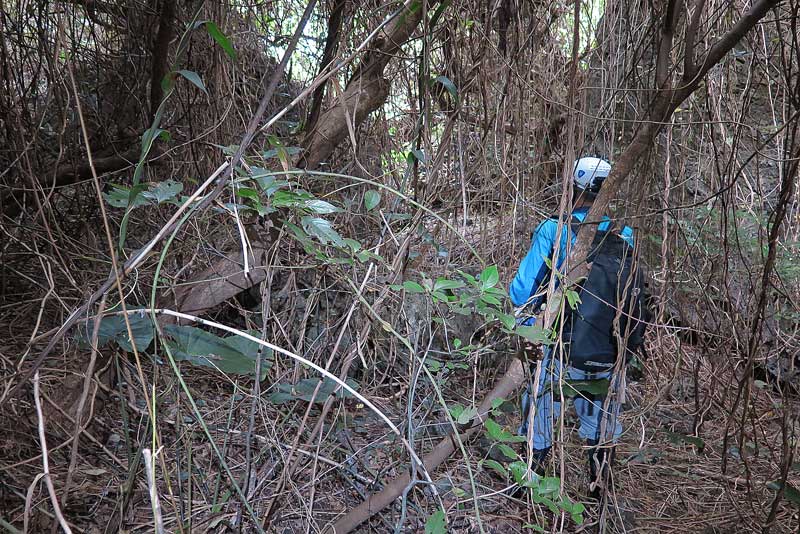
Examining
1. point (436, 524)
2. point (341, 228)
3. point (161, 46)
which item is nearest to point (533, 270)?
point (341, 228)

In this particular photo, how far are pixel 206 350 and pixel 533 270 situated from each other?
1425mm

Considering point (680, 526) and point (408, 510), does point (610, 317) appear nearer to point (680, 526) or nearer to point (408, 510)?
point (680, 526)

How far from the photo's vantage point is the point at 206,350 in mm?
1536

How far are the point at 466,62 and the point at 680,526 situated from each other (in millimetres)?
2236

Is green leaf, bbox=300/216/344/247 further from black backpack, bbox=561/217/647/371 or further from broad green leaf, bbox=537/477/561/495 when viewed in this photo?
black backpack, bbox=561/217/647/371

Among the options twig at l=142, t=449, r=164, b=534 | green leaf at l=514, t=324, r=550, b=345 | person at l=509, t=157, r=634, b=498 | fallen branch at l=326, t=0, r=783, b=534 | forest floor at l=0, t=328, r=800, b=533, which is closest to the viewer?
twig at l=142, t=449, r=164, b=534

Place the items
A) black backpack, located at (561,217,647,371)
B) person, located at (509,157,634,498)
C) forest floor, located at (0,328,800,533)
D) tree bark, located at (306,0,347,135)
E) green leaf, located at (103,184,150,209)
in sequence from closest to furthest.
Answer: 1. green leaf, located at (103,184,150,209)
2. forest floor, located at (0,328,800,533)
3. person, located at (509,157,634,498)
4. tree bark, located at (306,0,347,135)
5. black backpack, located at (561,217,647,371)

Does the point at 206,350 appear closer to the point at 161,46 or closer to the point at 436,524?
the point at 436,524

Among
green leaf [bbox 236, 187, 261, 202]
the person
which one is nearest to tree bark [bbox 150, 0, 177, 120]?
green leaf [bbox 236, 187, 261, 202]

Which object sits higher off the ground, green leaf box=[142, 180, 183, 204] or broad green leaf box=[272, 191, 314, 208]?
broad green leaf box=[272, 191, 314, 208]

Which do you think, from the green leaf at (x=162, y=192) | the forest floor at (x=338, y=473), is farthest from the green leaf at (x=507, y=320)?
the green leaf at (x=162, y=192)

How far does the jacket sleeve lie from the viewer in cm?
241

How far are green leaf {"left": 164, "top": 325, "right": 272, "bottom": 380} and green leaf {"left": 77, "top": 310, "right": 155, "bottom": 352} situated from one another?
3.2 inches

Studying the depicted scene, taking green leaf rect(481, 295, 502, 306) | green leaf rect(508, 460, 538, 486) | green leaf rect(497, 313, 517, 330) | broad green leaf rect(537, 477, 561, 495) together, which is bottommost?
broad green leaf rect(537, 477, 561, 495)
